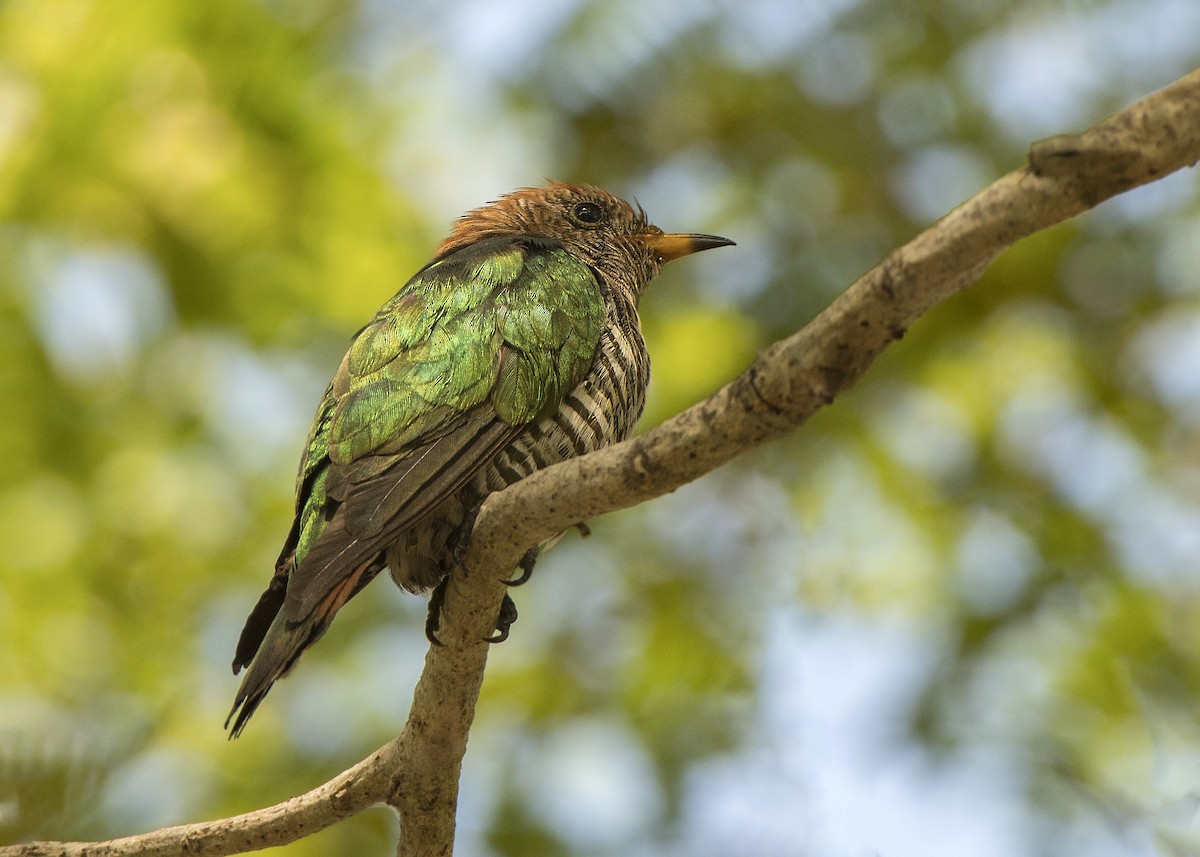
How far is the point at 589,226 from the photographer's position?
609 centimetres

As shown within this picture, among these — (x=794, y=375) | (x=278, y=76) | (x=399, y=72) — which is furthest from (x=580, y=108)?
(x=794, y=375)

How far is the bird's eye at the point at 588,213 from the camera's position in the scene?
20.1ft

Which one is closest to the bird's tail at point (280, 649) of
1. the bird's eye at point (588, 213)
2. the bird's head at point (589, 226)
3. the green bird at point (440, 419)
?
the green bird at point (440, 419)

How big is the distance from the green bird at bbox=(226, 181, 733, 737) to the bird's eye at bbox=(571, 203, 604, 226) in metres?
0.87

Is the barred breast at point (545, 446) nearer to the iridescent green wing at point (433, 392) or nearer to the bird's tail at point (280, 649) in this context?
the iridescent green wing at point (433, 392)

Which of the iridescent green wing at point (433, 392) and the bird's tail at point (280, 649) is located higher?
the iridescent green wing at point (433, 392)

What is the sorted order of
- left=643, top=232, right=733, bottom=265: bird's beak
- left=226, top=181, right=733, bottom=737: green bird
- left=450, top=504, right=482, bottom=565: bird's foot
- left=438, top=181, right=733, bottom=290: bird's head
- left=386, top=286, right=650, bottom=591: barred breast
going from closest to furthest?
left=450, top=504, right=482, bottom=565: bird's foot → left=226, top=181, right=733, bottom=737: green bird → left=386, top=286, right=650, bottom=591: barred breast → left=438, top=181, right=733, bottom=290: bird's head → left=643, top=232, right=733, bottom=265: bird's beak

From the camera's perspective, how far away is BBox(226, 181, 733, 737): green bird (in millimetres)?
3932

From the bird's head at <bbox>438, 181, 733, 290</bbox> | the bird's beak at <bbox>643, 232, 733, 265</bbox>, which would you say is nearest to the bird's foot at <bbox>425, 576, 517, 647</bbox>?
the bird's head at <bbox>438, 181, 733, 290</bbox>

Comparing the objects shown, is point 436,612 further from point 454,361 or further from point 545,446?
point 454,361

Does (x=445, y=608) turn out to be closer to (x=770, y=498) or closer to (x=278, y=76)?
(x=770, y=498)

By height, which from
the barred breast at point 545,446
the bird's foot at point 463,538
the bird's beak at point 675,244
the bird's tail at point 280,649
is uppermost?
the bird's beak at point 675,244

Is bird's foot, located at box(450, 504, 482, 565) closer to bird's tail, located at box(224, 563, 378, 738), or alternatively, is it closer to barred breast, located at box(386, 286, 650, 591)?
barred breast, located at box(386, 286, 650, 591)

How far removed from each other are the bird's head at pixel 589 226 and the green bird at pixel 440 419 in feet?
2.36
